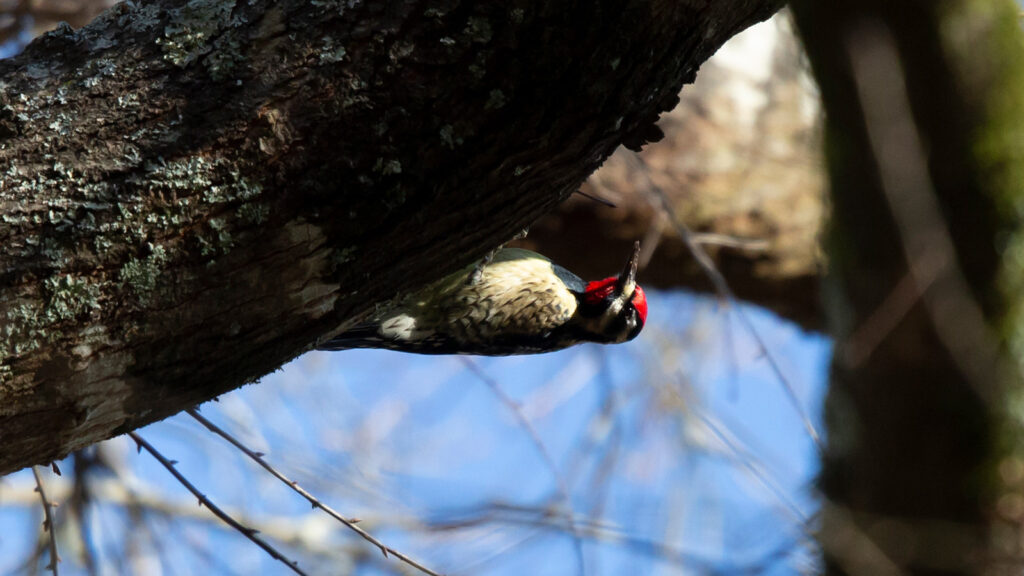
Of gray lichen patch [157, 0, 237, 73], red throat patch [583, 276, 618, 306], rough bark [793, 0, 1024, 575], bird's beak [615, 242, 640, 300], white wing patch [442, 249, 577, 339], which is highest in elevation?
white wing patch [442, 249, 577, 339]

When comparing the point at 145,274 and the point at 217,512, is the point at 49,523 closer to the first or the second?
the point at 217,512

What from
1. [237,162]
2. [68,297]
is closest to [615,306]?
[237,162]

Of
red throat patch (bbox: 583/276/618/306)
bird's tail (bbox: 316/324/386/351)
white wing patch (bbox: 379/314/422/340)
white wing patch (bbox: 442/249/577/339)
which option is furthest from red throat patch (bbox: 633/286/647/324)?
bird's tail (bbox: 316/324/386/351)

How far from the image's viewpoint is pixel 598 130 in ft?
5.59

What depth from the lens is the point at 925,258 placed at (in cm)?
164

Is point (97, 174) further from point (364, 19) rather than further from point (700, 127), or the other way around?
point (700, 127)

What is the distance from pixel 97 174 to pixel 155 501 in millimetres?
4919

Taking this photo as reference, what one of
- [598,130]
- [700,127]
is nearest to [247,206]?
[598,130]

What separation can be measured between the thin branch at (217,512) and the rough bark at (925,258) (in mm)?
1195

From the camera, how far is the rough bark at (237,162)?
1439 mm

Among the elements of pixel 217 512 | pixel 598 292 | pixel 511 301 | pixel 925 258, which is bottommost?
pixel 925 258

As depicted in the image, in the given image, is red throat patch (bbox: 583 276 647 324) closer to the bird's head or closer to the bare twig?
the bird's head

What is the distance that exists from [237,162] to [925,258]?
1227 millimetres

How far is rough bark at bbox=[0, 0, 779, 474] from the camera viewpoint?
144cm
